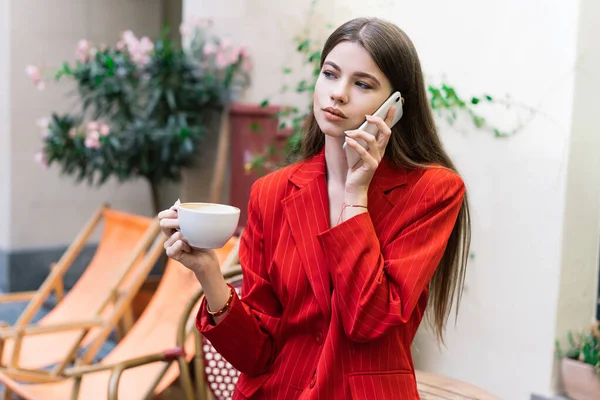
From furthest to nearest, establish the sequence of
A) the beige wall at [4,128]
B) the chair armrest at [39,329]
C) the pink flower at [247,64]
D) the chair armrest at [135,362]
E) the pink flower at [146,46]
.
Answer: the beige wall at [4,128]
the pink flower at [146,46]
the pink flower at [247,64]
the chair armrest at [39,329]
the chair armrest at [135,362]

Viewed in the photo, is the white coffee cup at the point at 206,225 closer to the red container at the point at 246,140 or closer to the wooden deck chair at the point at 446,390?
the wooden deck chair at the point at 446,390

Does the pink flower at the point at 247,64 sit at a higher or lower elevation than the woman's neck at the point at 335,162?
higher

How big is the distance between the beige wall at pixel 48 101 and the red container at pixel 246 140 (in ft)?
6.91

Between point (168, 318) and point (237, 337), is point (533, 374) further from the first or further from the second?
point (168, 318)

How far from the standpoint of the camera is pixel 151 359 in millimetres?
2650

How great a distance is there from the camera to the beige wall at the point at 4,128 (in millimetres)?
5801

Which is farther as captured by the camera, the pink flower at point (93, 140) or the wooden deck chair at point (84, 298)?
the pink flower at point (93, 140)

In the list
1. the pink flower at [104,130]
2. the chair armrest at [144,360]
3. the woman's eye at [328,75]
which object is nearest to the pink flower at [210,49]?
the pink flower at [104,130]

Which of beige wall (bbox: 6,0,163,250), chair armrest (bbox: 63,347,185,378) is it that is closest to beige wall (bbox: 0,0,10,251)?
beige wall (bbox: 6,0,163,250)

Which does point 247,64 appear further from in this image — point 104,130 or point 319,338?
point 319,338

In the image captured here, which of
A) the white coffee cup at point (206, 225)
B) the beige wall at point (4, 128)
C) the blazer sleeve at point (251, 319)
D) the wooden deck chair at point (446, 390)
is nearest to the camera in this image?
the white coffee cup at point (206, 225)

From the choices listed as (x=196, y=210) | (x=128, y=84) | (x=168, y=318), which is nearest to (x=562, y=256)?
(x=196, y=210)

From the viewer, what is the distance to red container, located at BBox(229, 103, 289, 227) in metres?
4.13

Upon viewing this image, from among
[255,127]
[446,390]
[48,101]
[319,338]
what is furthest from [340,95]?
[48,101]
